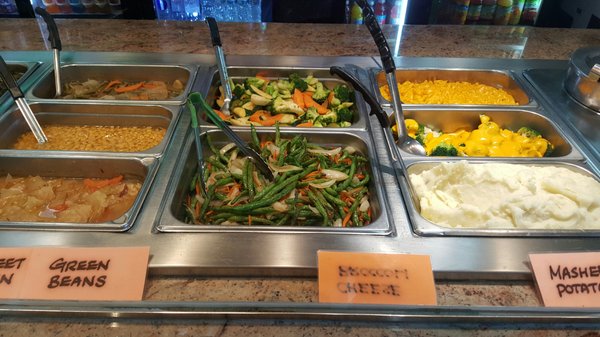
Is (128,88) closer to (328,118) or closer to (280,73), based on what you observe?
(280,73)

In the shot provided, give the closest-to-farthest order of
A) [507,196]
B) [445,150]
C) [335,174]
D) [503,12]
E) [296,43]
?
[507,196] < [335,174] < [445,150] < [296,43] < [503,12]

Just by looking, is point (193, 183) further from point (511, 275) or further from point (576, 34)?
point (576, 34)

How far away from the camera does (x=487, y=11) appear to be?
15.5 ft

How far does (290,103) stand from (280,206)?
87cm

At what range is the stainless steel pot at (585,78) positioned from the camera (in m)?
2.12

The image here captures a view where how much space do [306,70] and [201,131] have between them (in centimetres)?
93

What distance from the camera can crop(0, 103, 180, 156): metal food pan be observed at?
2092 millimetres

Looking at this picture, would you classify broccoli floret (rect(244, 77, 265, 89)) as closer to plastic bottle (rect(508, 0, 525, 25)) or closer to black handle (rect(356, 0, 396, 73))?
black handle (rect(356, 0, 396, 73))

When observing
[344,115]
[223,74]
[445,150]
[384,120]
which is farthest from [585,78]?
[223,74]

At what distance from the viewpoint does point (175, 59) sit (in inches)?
103

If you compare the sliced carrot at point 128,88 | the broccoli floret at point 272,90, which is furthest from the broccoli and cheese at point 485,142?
the sliced carrot at point 128,88

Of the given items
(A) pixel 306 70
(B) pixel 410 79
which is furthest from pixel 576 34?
(A) pixel 306 70

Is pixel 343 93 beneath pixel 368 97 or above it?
beneath

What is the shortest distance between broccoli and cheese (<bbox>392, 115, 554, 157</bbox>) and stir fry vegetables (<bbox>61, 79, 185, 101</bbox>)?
1372mm
